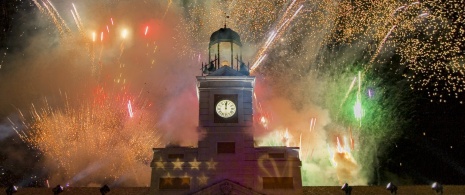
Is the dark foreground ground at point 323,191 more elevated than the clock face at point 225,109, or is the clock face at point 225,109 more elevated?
the clock face at point 225,109

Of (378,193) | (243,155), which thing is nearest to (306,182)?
(378,193)

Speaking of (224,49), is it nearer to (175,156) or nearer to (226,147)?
(226,147)

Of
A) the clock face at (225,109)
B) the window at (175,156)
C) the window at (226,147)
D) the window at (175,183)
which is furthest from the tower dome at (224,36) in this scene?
the window at (175,183)

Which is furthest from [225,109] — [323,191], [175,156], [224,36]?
[323,191]

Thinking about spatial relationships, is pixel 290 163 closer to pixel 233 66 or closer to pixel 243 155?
pixel 243 155

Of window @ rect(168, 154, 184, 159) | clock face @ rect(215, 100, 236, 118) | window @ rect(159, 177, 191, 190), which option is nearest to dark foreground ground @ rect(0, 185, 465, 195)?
window @ rect(159, 177, 191, 190)

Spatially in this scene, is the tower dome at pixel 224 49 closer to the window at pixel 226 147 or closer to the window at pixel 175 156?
the window at pixel 226 147
